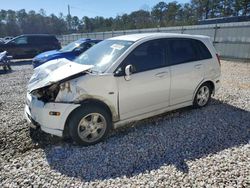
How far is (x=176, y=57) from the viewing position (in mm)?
4227

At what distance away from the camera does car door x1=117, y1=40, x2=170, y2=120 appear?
3.58 meters

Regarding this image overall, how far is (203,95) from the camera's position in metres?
4.90

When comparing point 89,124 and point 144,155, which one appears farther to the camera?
point 89,124

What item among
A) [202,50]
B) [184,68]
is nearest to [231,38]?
[202,50]

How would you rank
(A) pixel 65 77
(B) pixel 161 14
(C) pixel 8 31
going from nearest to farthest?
(A) pixel 65 77, (B) pixel 161 14, (C) pixel 8 31

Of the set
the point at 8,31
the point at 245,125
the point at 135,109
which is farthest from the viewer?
the point at 8,31

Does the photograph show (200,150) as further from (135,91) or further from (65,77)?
(65,77)

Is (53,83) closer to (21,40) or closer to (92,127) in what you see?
(92,127)

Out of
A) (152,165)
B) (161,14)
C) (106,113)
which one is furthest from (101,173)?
(161,14)

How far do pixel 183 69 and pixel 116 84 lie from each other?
157 cm

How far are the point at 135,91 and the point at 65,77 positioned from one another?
46.9 inches

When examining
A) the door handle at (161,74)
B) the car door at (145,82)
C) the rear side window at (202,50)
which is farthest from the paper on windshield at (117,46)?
the rear side window at (202,50)

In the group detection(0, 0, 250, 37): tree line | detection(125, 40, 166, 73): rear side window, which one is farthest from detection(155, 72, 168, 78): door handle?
detection(0, 0, 250, 37): tree line

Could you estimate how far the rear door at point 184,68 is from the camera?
417 centimetres
